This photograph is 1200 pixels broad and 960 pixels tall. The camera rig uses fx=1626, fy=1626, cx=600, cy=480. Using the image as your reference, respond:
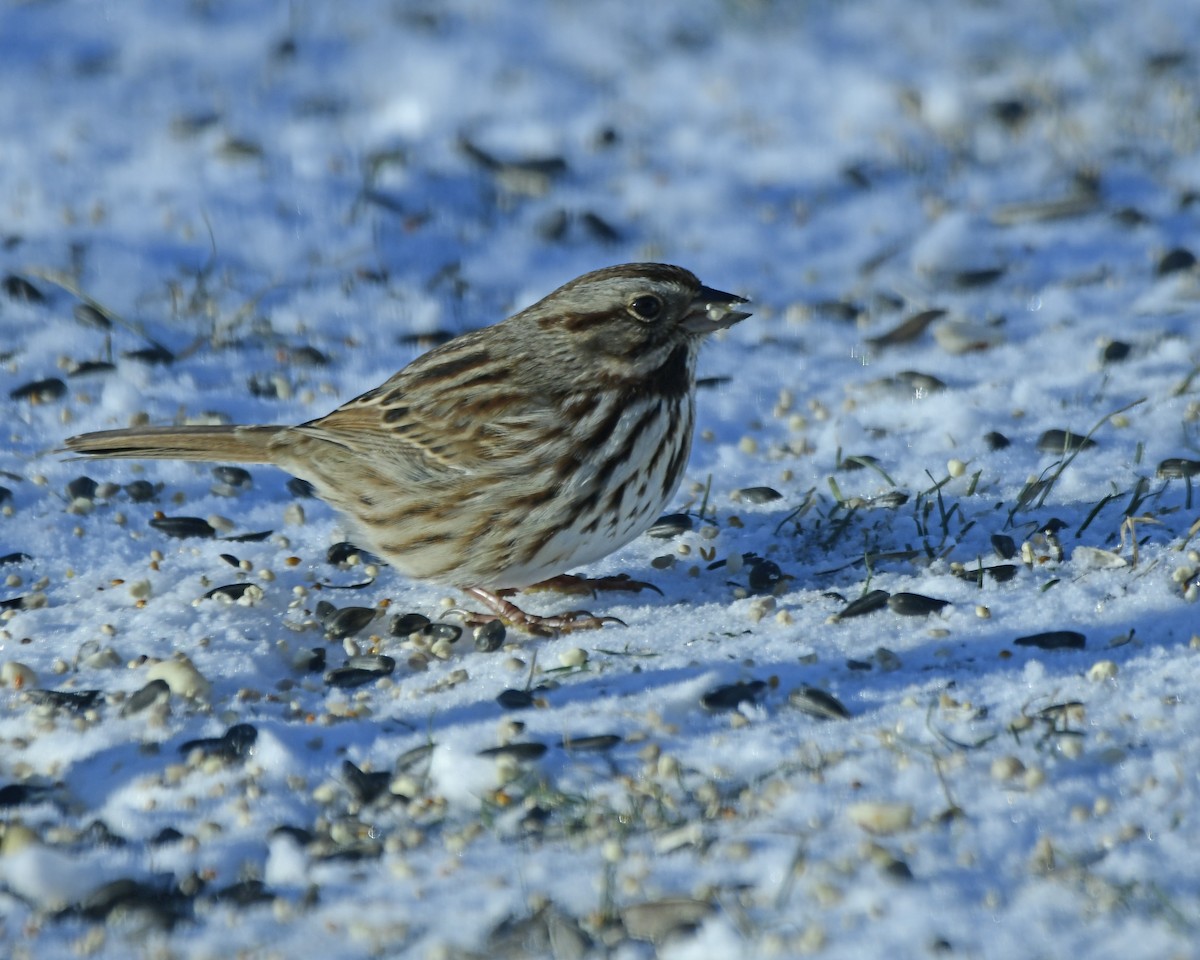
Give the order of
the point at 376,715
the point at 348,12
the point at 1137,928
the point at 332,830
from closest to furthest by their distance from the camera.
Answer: the point at 1137,928, the point at 332,830, the point at 376,715, the point at 348,12

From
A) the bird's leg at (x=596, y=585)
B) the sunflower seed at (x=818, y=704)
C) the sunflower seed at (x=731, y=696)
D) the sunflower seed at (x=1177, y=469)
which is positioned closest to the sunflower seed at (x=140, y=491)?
the bird's leg at (x=596, y=585)

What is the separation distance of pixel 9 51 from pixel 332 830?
21.7 ft

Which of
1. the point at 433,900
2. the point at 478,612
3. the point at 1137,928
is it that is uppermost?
the point at 1137,928

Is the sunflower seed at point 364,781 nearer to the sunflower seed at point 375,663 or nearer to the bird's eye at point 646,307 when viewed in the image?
the sunflower seed at point 375,663

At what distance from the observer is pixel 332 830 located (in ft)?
12.5

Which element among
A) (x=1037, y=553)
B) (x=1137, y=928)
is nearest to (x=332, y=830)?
(x=1137, y=928)

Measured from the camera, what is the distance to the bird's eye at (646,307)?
483 centimetres

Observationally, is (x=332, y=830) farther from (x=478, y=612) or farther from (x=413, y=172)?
(x=413, y=172)

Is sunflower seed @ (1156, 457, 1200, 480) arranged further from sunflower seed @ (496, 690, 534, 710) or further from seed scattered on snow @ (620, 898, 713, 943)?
seed scattered on snow @ (620, 898, 713, 943)

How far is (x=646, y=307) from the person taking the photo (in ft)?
15.9

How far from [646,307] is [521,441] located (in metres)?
0.56

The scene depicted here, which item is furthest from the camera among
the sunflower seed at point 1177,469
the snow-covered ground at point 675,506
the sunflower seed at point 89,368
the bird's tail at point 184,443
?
the sunflower seed at point 89,368

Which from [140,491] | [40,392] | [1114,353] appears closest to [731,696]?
[140,491]

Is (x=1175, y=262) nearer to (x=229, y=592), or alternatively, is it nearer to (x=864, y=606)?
(x=864, y=606)
